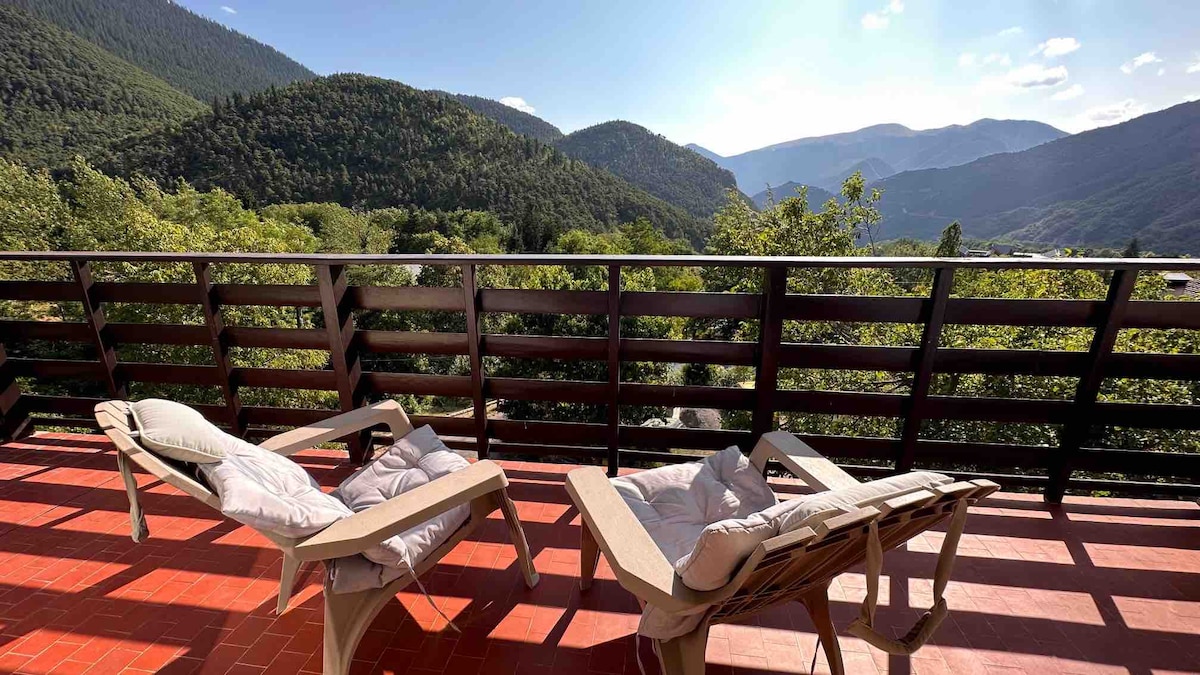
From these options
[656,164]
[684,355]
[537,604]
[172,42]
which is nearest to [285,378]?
[537,604]

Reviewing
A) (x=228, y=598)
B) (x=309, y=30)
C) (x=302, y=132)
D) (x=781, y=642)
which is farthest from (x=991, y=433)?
(x=302, y=132)

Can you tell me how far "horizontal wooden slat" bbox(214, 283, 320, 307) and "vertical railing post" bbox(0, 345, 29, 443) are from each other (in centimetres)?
160

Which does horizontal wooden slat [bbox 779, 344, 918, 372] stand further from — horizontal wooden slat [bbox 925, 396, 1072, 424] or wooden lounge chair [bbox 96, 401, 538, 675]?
wooden lounge chair [bbox 96, 401, 538, 675]

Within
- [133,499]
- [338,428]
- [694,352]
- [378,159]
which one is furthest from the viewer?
[378,159]

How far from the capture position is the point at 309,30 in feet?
76.1

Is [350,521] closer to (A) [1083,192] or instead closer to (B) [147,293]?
(B) [147,293]

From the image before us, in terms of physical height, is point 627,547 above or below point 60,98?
below

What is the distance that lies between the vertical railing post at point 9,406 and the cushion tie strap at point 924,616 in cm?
449

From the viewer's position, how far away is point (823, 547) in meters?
1.11

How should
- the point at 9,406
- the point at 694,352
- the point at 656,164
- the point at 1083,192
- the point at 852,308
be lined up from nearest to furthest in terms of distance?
1. the point at 852,308
2. the point at 694,352
3. the point at 9,406
4. the point at 656,164
5. the point at 1083,192

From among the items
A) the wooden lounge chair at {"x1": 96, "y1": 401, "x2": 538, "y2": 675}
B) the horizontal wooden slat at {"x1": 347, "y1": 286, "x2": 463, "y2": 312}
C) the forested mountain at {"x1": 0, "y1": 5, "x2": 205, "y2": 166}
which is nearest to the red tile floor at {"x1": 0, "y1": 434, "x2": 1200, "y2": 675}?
the wooden lounge chair at {"x1": 96, "y1": 401, "x2": 538, "y2": 675}

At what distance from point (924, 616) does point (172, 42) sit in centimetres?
9706

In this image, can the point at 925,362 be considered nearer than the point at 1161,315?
No

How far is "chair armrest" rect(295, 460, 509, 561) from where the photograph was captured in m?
1.25
